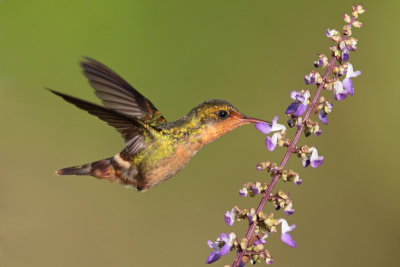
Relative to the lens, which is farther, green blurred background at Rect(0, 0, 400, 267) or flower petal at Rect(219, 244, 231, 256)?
green blurred background at Rect(0, 0, 400, 267)

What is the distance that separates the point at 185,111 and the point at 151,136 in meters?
2.87

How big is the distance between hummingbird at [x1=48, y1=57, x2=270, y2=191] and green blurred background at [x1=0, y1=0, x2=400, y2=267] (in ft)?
8.02

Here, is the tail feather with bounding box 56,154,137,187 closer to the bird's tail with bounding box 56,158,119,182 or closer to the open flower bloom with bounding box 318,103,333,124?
the bird's tail with bounding box 56,158,119,182

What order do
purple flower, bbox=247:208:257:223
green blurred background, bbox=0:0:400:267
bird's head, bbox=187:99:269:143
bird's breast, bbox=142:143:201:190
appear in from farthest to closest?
green blurred background, bbox=0:0:400:267
bird's breast, bbox=142:143:201:190
bird's head, bbox=187:99:269:143
purple flower, bbox=247:208:257:223

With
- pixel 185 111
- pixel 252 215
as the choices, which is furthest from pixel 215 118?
pixel 185 111

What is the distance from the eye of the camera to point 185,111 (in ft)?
20.8

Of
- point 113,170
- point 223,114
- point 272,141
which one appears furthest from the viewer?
point 113,170

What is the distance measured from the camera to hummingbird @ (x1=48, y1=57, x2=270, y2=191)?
335cm

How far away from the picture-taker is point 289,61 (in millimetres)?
6855

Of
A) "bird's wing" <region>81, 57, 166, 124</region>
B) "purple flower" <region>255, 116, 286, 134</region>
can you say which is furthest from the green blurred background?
"purple flower" <region>255, 116, 286, 134</region>

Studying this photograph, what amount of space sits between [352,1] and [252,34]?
1331mm

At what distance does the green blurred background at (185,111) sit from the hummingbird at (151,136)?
96.2 inches

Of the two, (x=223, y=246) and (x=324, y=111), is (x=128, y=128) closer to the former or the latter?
(x=223, y=246)

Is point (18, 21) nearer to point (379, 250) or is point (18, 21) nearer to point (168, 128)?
point (168, 128)
